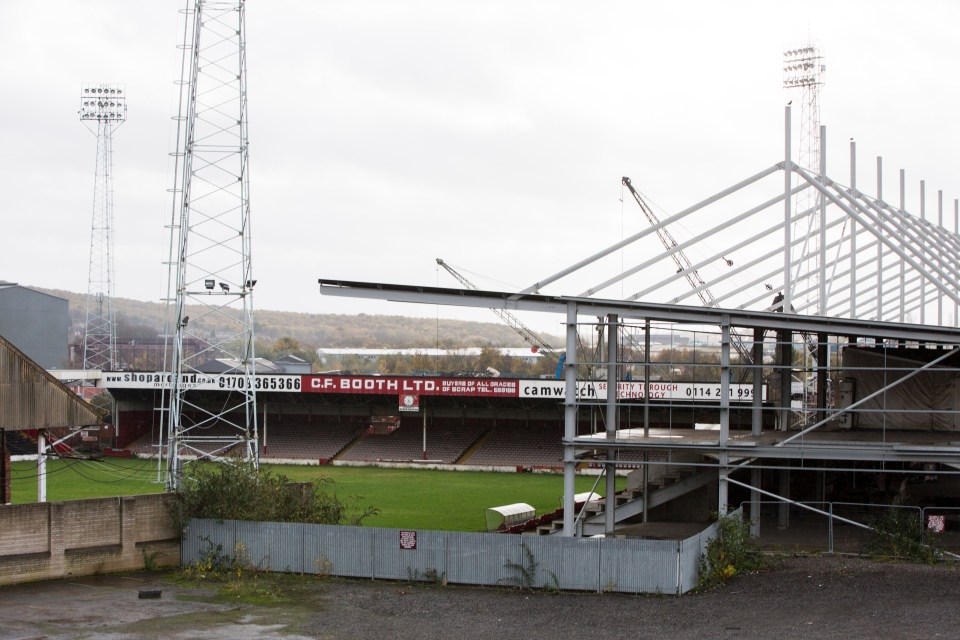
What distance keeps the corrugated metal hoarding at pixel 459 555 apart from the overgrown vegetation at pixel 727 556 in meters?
0.30

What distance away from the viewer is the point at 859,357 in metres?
38.5

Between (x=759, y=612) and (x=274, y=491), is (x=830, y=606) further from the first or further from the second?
(x=274, y=491)

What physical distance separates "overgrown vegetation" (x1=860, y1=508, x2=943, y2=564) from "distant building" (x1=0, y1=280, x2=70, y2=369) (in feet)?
343

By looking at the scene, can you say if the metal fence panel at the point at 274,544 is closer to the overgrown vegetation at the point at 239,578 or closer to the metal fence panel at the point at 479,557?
the overgrown vegetation at the point at 239,578

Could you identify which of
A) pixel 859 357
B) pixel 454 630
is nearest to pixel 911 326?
pixel 859 357

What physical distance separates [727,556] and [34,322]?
107 meters

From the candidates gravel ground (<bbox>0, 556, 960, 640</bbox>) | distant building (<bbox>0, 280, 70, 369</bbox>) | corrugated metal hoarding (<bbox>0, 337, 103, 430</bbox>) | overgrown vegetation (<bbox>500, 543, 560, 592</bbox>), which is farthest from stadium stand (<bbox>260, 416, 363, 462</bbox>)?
distant building (<bbox>0, 280, 70, 369</bbox>)

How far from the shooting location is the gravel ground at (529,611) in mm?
21188

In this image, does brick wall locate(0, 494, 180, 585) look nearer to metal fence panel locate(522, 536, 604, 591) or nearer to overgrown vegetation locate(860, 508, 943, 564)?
metal fence panel locate(522, 536, 604, 591)

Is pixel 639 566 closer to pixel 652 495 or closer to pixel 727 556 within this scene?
pixel 727 556

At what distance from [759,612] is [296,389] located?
50.3m

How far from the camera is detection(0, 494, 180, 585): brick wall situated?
2641 centimetres

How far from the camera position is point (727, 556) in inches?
1013

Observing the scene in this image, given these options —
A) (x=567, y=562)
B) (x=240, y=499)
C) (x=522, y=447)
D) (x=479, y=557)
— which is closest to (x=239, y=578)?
(x=240, y=499)
